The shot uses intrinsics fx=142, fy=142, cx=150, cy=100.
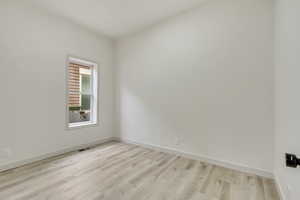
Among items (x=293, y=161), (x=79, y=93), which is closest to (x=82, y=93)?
(x=79, y=93)

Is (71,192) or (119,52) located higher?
(119,52)

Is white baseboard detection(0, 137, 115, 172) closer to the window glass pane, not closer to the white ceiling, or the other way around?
the window glass pane

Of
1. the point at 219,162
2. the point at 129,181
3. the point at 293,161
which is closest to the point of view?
the point at 293,161

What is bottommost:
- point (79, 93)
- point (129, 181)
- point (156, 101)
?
point (129, 181)

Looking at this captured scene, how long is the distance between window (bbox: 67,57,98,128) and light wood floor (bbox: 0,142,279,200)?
41.8 inches

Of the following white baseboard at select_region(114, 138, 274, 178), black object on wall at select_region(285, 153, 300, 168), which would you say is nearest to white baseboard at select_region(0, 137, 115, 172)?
white baseboard at select_region(114, 138, 274, 178)

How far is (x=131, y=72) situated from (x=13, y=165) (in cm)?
292

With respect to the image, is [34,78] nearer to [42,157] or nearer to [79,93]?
[79,93]

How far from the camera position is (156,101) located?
3332mm

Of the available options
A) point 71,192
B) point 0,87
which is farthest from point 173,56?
point 0,87

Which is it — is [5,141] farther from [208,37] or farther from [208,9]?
[208,9]

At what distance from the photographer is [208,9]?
2.71 m

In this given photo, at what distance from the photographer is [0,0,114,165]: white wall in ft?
7.59

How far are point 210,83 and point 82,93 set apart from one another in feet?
9.80
